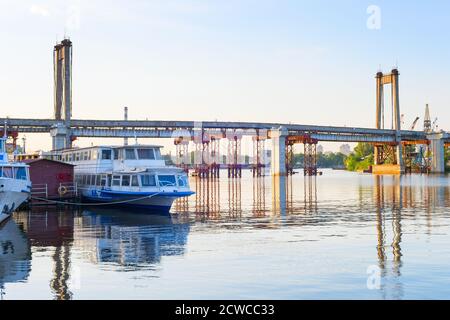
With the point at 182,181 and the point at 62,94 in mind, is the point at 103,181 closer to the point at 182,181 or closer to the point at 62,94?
the point at 182,181

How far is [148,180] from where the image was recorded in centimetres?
5812

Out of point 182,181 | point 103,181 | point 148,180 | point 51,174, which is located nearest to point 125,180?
point 148,180

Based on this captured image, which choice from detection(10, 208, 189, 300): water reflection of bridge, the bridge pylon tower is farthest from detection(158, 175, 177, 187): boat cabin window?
the bridge pylon tower

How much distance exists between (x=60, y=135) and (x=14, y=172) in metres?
115

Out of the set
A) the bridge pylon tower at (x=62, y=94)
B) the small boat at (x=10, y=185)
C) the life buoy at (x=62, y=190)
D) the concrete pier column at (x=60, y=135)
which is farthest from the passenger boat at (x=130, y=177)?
the concrete pier column at (x=60, y=135)

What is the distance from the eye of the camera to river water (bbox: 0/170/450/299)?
22.7 meters

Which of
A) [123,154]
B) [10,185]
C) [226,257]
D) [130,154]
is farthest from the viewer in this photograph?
[123,154]

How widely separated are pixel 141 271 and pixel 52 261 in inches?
202

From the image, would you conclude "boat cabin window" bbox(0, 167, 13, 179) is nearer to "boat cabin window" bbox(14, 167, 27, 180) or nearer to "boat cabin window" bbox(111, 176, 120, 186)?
"boat cabin window" bbox(14, 167, 27, 180)

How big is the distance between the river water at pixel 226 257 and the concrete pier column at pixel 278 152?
140 m

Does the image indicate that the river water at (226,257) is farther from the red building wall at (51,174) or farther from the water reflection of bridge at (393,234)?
the red building wall at (51,174)

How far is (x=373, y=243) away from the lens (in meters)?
34.9

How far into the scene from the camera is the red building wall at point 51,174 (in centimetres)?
6431
